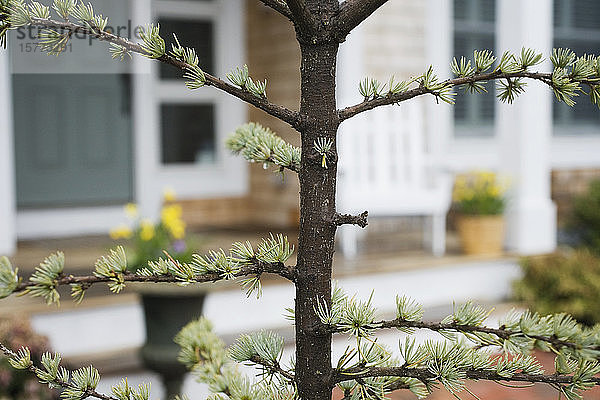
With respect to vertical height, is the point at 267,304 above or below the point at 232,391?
below

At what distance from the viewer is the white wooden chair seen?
194 inches

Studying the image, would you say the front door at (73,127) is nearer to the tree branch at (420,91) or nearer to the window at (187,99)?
the window at (187,99)

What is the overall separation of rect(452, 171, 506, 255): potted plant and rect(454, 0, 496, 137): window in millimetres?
1537

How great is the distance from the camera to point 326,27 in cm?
103

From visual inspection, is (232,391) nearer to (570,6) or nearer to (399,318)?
(399,318)

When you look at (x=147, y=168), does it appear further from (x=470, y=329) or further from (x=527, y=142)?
(x=470, y=329)

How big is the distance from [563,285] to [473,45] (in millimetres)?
2684

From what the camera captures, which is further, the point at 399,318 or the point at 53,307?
the point at 53,307

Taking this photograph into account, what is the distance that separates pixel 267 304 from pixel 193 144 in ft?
8.61

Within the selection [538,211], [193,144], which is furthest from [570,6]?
[193,144]

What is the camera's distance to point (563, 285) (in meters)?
4.56

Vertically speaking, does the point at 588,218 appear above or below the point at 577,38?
below

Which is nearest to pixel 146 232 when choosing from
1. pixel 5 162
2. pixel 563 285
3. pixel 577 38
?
pixel 5 162

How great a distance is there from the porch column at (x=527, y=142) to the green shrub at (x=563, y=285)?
0.26 meters
